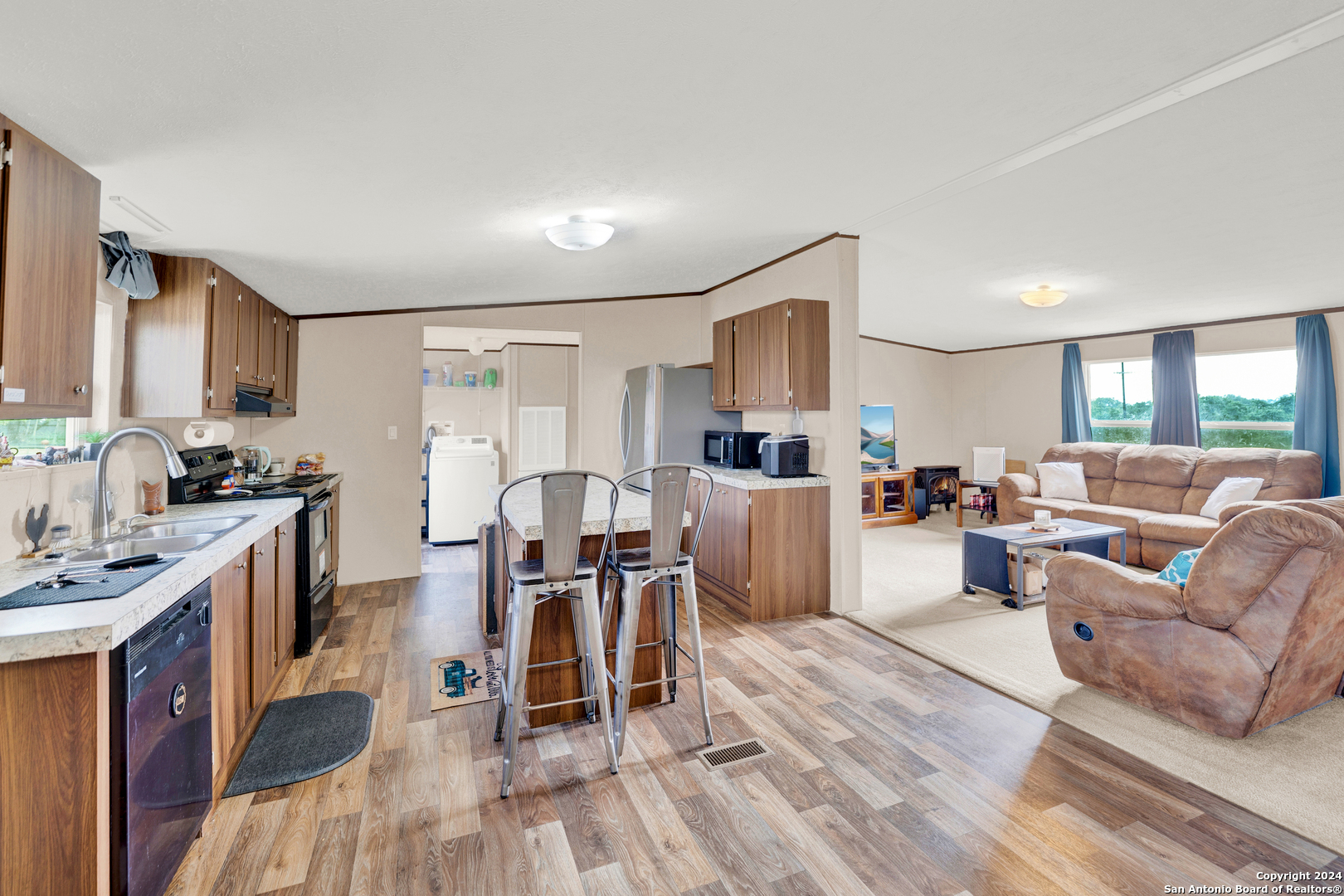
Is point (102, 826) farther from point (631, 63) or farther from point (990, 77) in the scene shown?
point (990, 77)

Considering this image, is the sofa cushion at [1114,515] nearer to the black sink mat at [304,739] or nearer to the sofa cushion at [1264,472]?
the sofa cushion at [1264,472]

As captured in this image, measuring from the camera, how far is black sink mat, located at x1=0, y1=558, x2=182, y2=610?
1459 millimetres

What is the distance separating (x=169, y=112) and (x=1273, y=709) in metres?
4.35

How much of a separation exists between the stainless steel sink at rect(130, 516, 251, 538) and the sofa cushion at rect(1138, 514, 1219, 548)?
6.42 metres

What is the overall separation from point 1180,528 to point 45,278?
686cm

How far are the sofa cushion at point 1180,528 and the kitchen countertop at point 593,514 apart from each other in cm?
460

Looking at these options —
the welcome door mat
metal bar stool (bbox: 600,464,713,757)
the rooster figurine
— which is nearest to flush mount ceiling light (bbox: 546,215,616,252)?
metal bar stool (bbox: 600,464,713,757)

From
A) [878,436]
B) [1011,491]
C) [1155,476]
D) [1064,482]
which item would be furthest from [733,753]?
[878,436]

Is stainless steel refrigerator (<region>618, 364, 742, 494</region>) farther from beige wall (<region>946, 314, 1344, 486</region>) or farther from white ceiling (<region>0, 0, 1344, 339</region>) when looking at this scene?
beige wall (<region>946, 314, 1344, 486</region>)

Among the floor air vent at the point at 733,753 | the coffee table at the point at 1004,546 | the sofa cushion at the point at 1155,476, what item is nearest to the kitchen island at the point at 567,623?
the floor air vent at the point at 733,753

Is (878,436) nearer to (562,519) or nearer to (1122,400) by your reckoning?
(1122,400)

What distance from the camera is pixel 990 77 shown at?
2102 millimetres

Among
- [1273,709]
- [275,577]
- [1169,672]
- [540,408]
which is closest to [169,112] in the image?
[275,577]

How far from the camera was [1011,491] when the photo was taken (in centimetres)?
642
